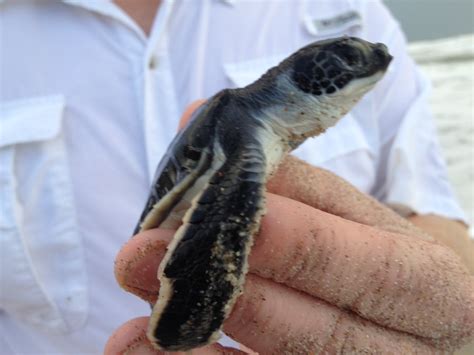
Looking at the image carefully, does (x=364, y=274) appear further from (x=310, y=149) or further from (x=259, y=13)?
(x=259, y=13)

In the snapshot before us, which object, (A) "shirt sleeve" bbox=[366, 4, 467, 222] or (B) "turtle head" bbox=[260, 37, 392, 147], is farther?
(A) "shirt sleeve" bbox=[366, 4, 467, 222]

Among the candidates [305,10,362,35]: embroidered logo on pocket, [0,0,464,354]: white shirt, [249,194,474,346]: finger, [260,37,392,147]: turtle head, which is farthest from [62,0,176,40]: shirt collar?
[249,194,474,346]: finger

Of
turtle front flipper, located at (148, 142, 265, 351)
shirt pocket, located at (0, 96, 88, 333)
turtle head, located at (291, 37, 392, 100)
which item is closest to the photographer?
turtle front flipper, located at (148, 142, 265, 351)

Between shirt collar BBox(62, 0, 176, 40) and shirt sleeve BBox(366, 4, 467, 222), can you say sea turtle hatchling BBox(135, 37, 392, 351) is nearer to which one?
shirt collar BBox(62, 0, 176, 40)

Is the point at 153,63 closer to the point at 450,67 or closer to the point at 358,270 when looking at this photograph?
the point at 358,270

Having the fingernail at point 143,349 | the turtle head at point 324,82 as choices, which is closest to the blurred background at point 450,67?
the turtle head at point 324,82

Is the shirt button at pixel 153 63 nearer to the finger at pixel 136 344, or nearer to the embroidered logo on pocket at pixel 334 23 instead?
the embroidered logo on pocket at pixel 334 23

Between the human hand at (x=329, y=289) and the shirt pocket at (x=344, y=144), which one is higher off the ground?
the human hand at (x=329, y=289)
